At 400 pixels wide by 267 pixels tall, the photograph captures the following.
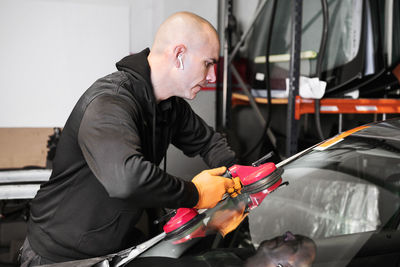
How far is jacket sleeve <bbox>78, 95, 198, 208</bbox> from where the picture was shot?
3.68 ft

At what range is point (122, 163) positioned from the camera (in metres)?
1.11

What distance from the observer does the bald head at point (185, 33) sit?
1.50 meters

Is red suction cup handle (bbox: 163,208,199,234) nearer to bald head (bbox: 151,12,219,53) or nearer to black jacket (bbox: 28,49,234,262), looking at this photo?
black jacket (bbox: 28,49,234,262)

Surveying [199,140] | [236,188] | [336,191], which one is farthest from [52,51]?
[336,191]

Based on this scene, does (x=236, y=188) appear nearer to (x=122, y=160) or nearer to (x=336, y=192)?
(x=336, y=192)

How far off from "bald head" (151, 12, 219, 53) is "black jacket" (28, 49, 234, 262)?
0.11 m

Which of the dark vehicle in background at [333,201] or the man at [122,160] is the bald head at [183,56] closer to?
the man at [122,160]

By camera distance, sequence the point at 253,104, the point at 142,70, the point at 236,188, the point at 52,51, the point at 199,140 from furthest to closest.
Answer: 1. the point at 253,104
2. the point at 52,51
3. the point at 199,140
4. the point at 142,70
5. the point at 236,188

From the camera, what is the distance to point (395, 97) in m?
3.05

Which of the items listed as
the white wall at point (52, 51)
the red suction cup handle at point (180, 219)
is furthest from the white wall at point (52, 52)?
the red suction cup handle at point (180, 219)

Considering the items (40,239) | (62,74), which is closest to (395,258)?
(40,239)

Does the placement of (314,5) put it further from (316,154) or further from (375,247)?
(375,247)

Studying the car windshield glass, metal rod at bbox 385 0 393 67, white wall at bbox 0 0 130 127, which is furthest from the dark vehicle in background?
white wall at bbox 0 0 130 127

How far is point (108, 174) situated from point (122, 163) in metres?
0.06
